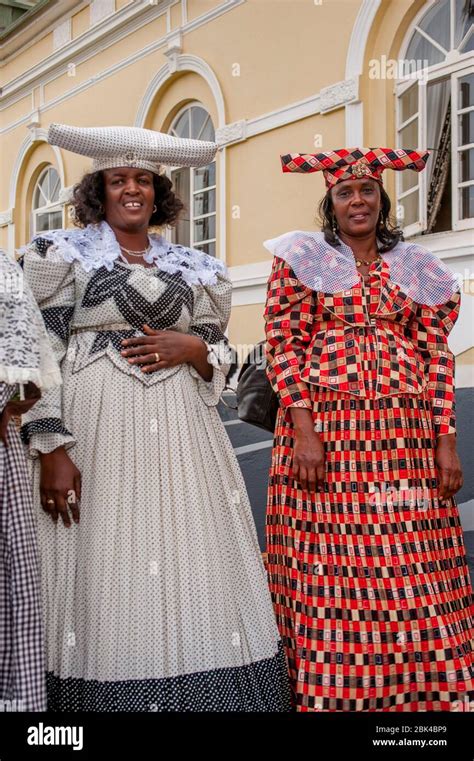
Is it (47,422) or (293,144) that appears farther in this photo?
(293,144)

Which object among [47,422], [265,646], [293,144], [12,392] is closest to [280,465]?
[265,646]

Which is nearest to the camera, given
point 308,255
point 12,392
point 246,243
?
point 12,392

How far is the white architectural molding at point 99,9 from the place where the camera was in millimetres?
5367

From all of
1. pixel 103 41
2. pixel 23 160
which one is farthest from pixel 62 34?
pixel 23 160

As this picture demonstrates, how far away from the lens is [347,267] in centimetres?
296

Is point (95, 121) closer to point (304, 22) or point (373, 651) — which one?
point (304, 22)

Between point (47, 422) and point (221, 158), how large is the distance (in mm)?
2990

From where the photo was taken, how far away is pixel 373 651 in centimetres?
266

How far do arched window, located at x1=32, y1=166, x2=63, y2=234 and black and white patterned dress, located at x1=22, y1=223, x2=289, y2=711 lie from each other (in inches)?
138

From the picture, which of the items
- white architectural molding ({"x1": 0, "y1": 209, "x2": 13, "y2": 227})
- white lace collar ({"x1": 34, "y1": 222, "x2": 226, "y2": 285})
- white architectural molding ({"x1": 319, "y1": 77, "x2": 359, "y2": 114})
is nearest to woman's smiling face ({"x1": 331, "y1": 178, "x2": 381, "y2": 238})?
white lace collar ({"x1": 34, "y1": 222, "x2": 226, "y2": 285})

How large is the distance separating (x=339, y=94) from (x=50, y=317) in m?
2.47

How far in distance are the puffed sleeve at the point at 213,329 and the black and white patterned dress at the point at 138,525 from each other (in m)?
0.03

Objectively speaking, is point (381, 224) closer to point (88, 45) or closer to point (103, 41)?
point (103, 41)

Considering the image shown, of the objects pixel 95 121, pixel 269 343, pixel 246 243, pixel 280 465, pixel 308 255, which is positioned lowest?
pixel 280 465
